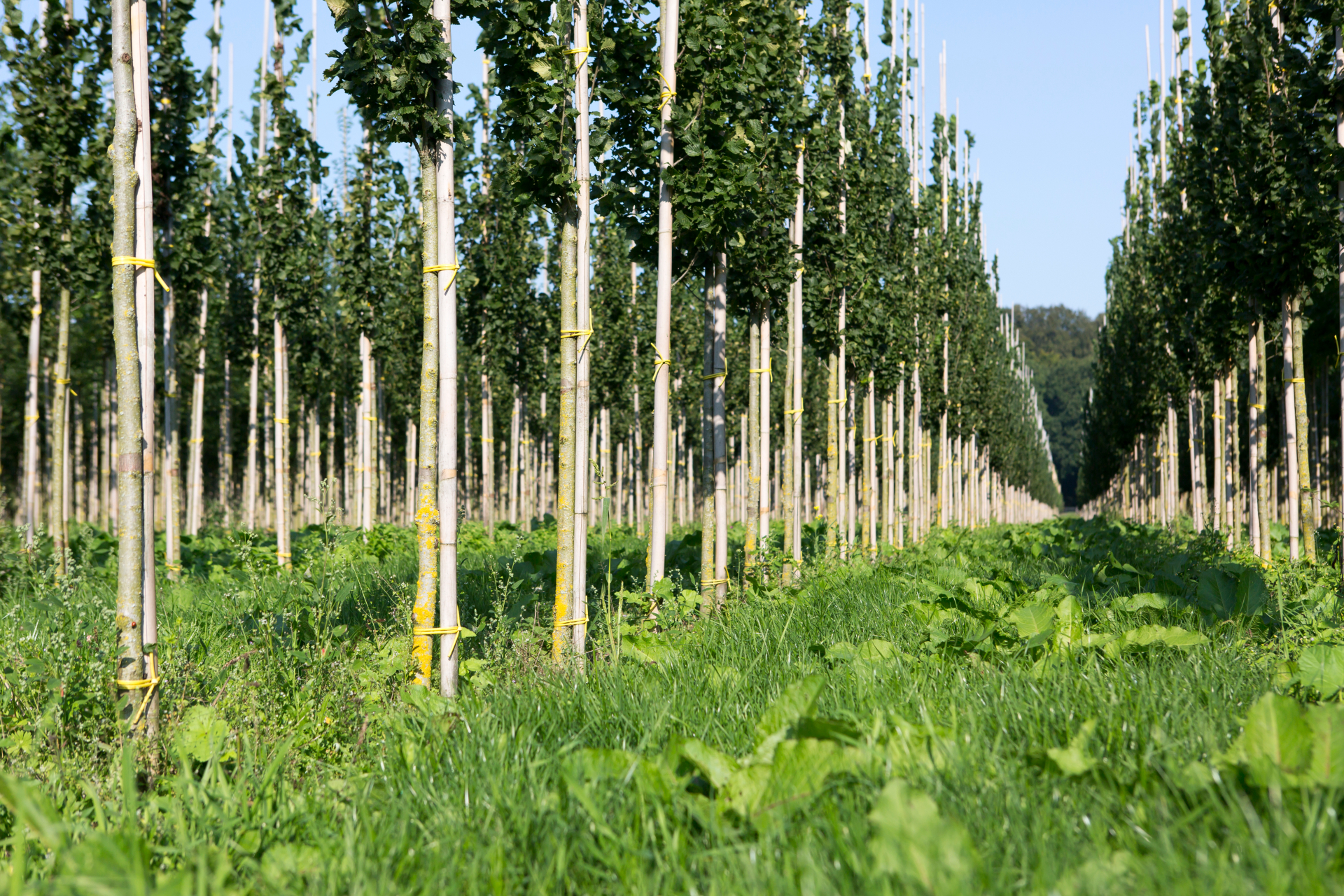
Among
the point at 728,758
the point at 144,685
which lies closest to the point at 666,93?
the point at 144,685

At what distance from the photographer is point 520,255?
733 inches

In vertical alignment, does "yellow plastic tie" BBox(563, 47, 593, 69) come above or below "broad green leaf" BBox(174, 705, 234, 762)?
above

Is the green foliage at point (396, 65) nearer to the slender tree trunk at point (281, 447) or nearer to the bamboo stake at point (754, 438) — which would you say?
the bamboo stake at point (754, 438)

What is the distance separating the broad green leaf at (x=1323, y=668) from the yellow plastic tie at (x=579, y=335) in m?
3.91

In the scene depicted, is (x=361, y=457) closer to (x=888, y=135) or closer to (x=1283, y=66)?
(x=888, y=135)

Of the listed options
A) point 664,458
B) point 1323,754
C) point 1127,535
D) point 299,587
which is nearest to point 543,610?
point 664,458

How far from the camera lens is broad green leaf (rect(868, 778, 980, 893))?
1853 mm

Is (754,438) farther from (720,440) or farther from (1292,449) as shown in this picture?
(1292,449)

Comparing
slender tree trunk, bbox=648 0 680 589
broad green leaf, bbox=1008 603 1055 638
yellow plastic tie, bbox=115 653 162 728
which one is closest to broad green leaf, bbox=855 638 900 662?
broad green leaf, bbox=1008 603 1055 638

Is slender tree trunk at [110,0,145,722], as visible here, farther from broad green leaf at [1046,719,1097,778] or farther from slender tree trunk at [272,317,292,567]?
slender tree trunk at [272,317,292,567]

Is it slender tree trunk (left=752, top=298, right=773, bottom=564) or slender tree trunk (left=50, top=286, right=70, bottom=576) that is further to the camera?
slender tree trunk (left=50, top=286, right=70, bottom=576)

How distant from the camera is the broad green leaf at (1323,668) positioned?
→ 9.70 feet

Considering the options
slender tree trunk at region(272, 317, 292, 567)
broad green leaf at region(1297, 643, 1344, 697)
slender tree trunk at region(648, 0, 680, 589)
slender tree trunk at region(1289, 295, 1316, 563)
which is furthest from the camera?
slender tree trunk at region(272, 317, 292, 567)

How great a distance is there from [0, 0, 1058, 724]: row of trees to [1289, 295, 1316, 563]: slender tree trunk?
17.0ft
